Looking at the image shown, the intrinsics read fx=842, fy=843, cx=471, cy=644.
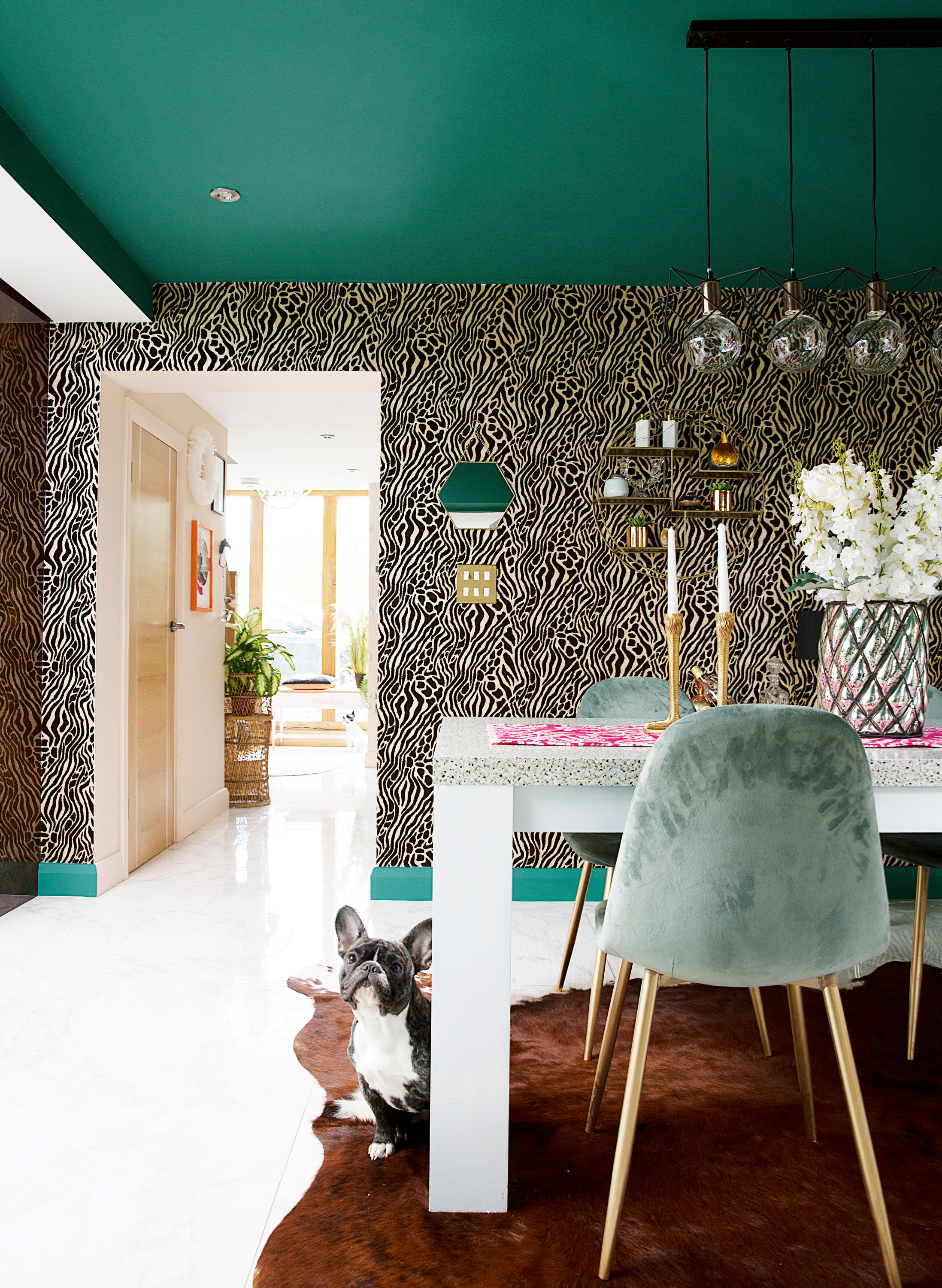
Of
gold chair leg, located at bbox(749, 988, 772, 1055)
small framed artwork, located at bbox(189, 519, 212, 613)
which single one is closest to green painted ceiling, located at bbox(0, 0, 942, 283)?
small framed artwork, located at bbox(189, 519, 212, 613)

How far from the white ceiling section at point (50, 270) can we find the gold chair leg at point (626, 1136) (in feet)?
9.07

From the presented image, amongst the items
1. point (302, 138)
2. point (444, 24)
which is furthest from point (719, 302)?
point (302, 138)

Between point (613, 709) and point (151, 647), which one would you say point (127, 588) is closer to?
point (151, 647)

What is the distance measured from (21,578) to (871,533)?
10.3ft

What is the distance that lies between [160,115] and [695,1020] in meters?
3.01

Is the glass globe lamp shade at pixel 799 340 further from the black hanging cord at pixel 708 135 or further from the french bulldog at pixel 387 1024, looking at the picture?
the french bulldog at pixel 387 1024

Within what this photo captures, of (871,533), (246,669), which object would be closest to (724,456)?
(871,533)

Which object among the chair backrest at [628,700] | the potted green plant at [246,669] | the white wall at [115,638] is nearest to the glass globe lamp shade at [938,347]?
the chair backrest at [628,700]

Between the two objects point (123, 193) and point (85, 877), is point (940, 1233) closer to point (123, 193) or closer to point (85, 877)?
point (85, 877)

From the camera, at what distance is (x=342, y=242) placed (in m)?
3.21

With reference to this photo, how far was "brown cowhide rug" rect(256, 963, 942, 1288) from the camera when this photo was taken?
137cm

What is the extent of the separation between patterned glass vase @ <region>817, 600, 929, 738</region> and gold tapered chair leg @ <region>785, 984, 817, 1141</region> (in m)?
0.59

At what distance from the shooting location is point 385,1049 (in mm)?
1705

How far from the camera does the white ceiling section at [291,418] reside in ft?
12.1
